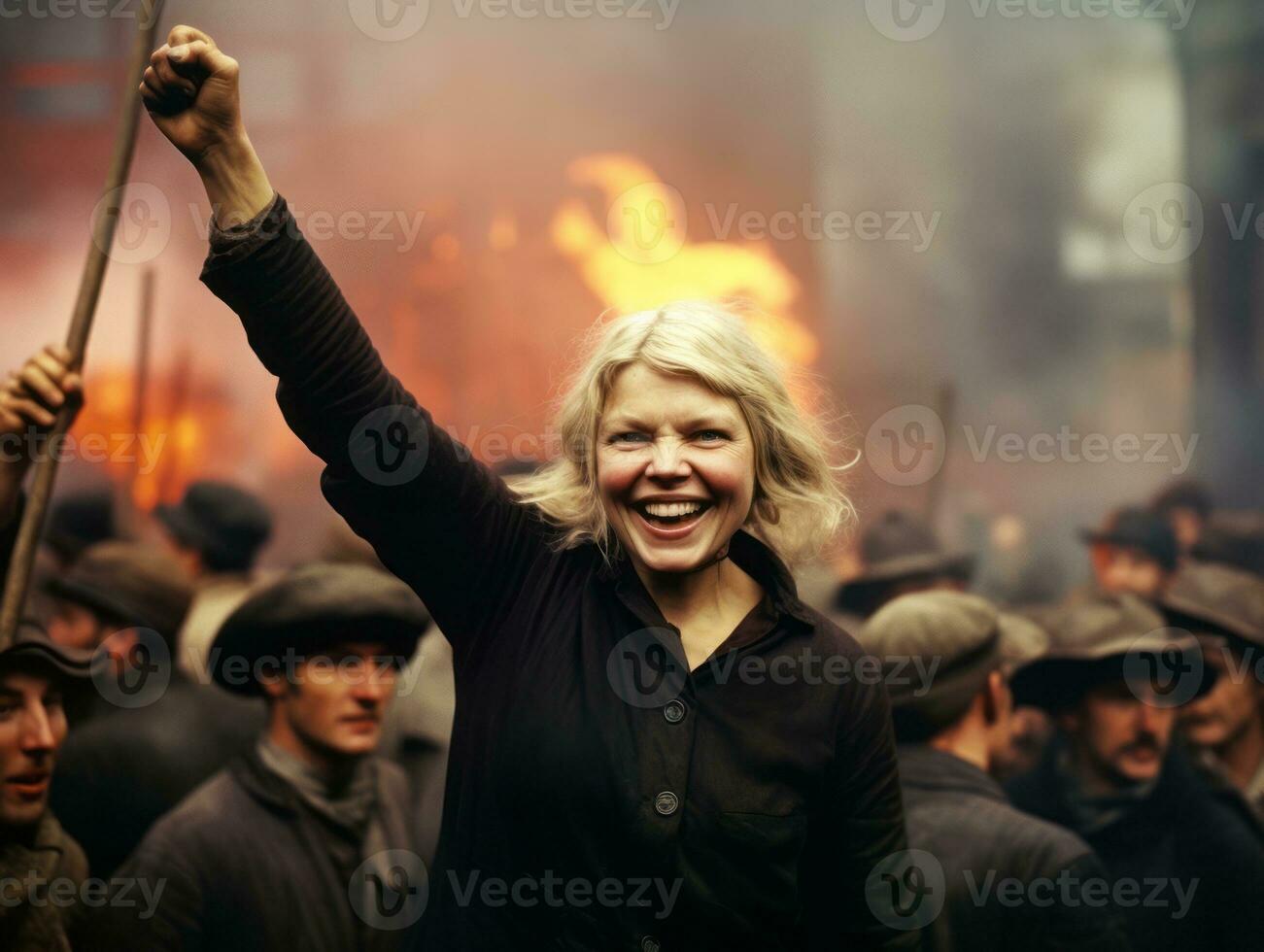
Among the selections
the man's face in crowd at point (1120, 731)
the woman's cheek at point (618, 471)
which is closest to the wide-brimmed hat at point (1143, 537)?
the man's face in crowd at point (1120, 731)

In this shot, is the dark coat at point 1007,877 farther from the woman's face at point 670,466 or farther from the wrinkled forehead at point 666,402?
the wrinkled forehead at point 666,402

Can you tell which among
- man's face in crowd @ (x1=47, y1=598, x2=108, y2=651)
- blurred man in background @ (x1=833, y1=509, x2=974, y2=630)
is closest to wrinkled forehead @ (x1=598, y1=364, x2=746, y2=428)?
man's face in crowd @ (x1=47, y1=598, x2=108, y2=651)

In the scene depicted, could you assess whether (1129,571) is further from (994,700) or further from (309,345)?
(309,345)

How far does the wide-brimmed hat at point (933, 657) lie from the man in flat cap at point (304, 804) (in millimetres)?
1137

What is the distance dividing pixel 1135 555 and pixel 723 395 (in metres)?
4.38

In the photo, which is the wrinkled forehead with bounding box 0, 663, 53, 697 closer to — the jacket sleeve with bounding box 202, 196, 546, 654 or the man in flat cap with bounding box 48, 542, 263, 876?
the man in flat cap with bounding box 48, 542, 263, 876

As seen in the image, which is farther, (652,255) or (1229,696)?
(652,255)

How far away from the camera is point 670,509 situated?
88.5 inches

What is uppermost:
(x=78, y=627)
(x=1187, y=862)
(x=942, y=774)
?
(x=78, y=627)

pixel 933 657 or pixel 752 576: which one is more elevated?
pixel 752 576

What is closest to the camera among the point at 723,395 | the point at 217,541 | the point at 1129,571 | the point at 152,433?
the point at 723,395

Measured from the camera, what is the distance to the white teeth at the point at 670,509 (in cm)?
225

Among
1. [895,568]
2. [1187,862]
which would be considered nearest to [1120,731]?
[1187,862]

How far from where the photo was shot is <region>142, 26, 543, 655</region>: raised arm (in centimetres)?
198
